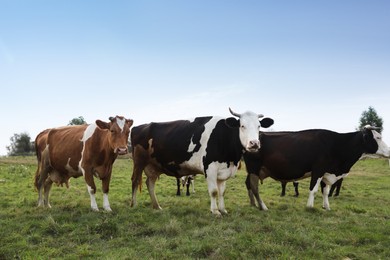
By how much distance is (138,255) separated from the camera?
5.80 metres

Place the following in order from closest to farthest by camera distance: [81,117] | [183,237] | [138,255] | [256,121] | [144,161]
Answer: [138,255] → [183,237] → [256,121] → [144,161] → [81,117]

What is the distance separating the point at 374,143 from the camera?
35.7 feet

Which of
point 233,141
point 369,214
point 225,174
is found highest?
point 233,141

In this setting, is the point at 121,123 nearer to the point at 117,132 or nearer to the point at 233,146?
the point at 117,132

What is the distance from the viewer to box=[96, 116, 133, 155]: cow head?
29.0ft

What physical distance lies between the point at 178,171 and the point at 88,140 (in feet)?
8.62

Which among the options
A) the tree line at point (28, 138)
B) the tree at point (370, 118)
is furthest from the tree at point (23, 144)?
the tree at point (370, 118)

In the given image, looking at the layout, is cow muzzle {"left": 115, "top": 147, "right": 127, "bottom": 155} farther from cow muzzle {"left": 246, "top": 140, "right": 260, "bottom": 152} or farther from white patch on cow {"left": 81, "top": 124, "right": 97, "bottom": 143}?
cow muzzle {"left": 246, "top": 140, "right": 260, "bottom": 152}

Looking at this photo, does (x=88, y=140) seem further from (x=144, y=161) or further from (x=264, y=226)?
(x=264, y=226)

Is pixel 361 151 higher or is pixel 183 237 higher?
pixel 361 151

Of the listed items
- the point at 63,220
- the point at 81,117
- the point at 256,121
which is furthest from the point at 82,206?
the point at 81,117

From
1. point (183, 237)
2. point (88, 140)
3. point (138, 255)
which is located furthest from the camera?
point (88, 140)

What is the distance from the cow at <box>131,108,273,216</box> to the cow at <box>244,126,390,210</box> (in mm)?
940

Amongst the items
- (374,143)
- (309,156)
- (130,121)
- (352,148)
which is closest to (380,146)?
(374,143)
